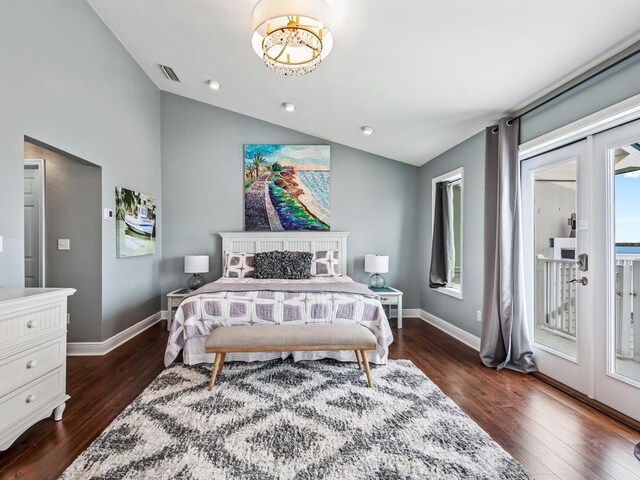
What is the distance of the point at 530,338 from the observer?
9.64ft

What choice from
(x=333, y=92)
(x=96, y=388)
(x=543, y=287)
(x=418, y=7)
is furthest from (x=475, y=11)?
(x=96, y=388)

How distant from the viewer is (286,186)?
4848 mm

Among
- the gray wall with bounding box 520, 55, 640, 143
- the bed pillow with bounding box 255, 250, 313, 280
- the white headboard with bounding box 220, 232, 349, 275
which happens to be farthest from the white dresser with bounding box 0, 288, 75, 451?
the gray wall with bounding box 520, 55, 640, 143

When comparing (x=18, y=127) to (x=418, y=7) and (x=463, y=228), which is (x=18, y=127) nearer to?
(x=418, y=7)

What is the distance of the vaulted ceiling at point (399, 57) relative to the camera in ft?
→ 6.51

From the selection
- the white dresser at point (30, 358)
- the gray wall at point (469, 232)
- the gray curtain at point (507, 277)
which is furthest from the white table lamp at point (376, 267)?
the white dresser at point (30, 358)

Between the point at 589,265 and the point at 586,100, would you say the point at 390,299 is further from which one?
the point at 586,100

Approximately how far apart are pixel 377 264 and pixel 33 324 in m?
3.65

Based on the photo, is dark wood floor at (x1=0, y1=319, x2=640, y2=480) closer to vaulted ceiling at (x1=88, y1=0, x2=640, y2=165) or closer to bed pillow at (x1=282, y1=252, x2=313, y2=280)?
bed pillow at (x1=282, y1=252, x2=313, y2=280)

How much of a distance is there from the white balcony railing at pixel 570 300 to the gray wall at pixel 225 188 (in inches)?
87.3

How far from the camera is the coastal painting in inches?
143

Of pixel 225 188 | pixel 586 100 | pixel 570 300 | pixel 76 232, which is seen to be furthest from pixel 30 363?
pixel 586 100

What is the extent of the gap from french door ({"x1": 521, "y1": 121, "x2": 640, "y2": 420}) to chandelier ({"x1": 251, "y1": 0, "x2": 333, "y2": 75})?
2.09 metres

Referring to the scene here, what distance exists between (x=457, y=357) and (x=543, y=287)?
1.04 m
